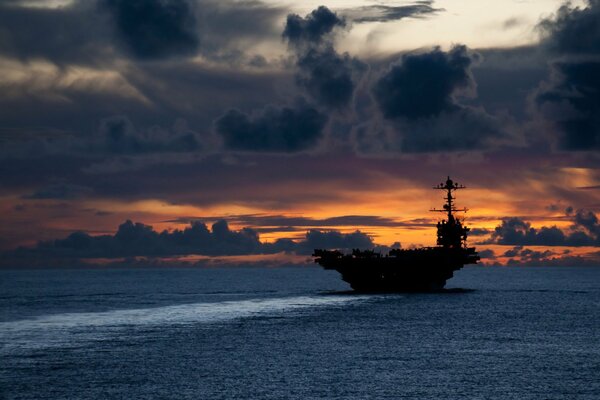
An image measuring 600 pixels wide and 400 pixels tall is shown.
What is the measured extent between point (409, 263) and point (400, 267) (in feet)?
7.25

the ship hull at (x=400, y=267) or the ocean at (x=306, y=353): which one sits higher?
the ship hull at (x=400, y=267)

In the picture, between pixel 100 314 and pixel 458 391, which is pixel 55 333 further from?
pixel 458 391

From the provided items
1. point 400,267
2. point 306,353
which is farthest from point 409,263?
point 306,353

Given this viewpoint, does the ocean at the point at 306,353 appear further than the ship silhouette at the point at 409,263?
No

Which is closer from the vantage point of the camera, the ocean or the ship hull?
the ocean

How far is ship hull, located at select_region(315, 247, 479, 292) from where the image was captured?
137m

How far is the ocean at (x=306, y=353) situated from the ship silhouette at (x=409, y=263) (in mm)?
15409

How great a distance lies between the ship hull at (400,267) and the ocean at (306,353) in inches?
603

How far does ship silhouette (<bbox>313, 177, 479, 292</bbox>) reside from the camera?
137000 mm

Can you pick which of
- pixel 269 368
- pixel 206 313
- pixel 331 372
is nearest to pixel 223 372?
pixel 269 368

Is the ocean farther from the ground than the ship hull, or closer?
closer

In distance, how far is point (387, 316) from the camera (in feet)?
340

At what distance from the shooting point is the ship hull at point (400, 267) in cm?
13675

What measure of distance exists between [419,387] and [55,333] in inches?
1904
